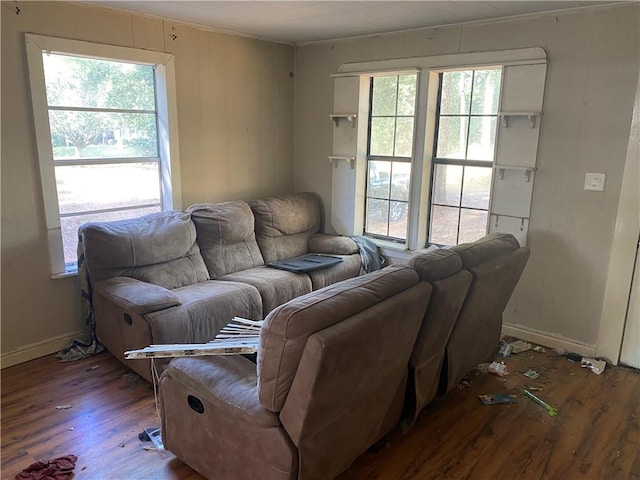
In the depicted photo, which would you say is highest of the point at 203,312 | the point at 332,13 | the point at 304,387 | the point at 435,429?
the point at 332,13

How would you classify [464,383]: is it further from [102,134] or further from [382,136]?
[102,134]

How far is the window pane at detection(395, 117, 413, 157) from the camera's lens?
13.5ft

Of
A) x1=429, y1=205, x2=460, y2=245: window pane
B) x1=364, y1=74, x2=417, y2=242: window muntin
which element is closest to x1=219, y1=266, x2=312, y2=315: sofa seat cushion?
x1=364, y1=74, x2=417, y2=242: window muntin

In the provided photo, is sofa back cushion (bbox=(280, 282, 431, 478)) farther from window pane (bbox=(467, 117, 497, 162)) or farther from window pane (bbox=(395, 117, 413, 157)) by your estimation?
window pane (bbox=(395, 117, 413, 157))

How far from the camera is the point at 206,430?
2008mm

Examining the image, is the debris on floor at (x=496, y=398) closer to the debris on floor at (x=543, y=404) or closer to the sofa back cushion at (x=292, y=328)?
the debris on floor at (x=543, y=404)

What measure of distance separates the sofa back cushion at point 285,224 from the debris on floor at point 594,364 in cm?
243

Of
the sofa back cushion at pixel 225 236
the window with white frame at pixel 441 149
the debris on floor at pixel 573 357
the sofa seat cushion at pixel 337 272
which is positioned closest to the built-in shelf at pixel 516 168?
the window with white frame at pixel 441 149

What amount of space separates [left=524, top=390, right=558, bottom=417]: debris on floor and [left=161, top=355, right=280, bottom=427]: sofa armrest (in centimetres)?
176

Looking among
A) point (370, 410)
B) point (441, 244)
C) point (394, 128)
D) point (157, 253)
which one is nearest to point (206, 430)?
point (370, 410)

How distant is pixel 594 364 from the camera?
3.25 m

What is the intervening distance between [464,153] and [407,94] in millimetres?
733

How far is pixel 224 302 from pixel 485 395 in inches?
69.2

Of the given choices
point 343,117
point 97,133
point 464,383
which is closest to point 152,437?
point 464,383
